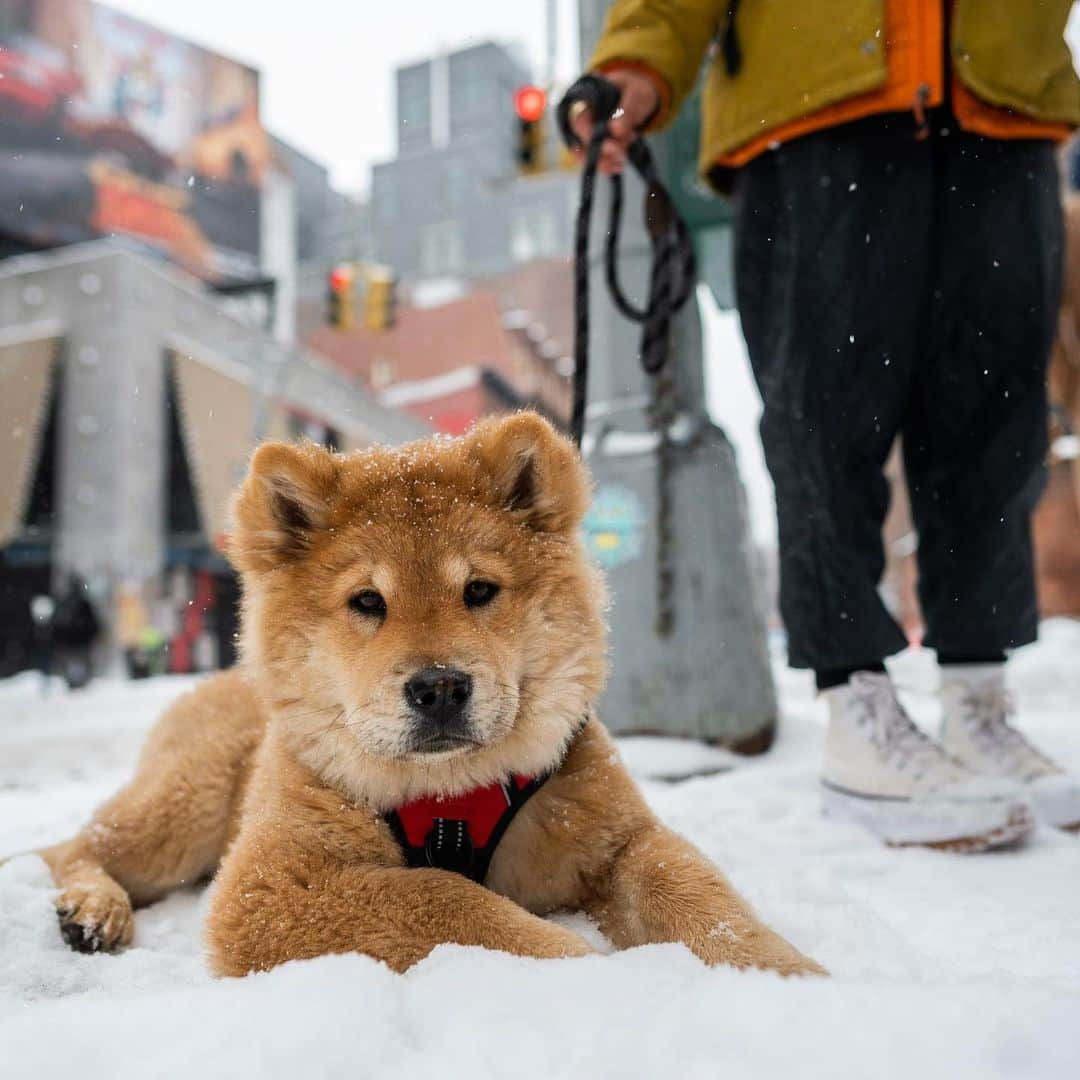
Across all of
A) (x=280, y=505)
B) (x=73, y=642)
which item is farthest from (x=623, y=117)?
(x=73, y=642)

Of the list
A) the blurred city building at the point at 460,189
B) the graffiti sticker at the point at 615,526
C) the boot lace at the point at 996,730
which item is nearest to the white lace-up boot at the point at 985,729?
the boot lace at the point at 996,730

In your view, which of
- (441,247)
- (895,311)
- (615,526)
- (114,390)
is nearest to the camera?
(895,311)

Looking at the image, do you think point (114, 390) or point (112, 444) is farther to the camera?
point (114, 390)

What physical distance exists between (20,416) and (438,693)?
69.8 feet

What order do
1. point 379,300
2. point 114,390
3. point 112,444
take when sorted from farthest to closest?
point 379,300
point 114,390
point 112,444

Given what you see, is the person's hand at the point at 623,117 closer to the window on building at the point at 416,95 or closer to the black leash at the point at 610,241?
the black leash at the point at 610,241

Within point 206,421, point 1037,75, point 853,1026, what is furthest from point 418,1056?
point 206,421

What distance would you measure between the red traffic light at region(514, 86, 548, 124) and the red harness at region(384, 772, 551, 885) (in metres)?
10.9

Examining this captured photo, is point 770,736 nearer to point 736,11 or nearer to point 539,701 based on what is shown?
point 539,701

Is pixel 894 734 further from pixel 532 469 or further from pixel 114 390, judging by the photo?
pixel 114 390

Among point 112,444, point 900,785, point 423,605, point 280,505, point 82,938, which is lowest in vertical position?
point 82,938

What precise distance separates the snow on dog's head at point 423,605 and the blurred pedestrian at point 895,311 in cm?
101

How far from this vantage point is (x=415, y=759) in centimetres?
188

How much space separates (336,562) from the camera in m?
2.08
